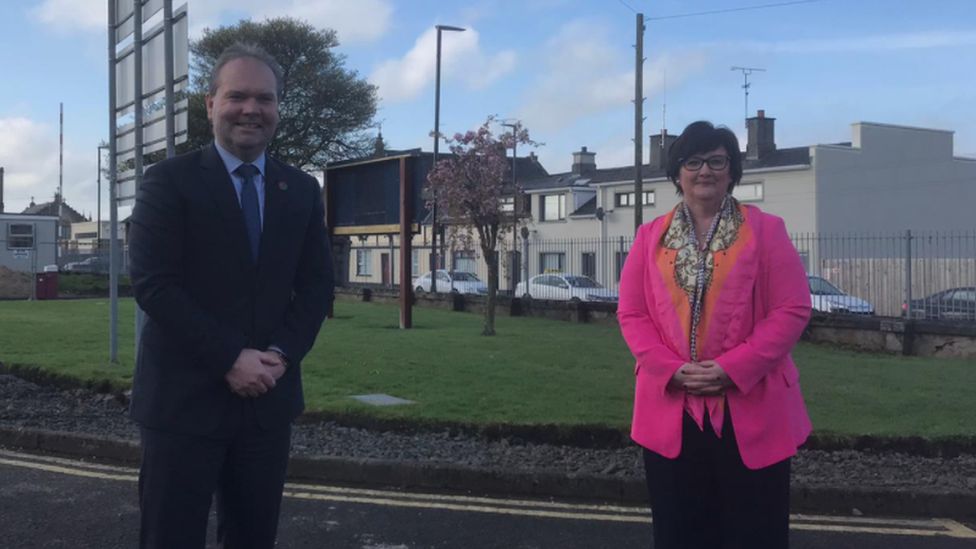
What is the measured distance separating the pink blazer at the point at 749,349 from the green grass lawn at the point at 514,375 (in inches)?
191

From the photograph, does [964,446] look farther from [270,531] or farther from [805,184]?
[805,184]

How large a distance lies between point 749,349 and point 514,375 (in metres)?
8.34

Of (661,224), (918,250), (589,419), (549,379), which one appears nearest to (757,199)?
(918,250)

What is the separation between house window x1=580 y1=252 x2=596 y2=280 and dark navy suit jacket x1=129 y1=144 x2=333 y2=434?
25086 millimetres

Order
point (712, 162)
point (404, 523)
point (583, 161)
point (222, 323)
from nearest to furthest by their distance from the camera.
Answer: point (222, 323) → point (712, 162) → point (404, 523) → point (583, 161)

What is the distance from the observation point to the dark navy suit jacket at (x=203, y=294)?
9.61ft

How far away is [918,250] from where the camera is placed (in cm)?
1923

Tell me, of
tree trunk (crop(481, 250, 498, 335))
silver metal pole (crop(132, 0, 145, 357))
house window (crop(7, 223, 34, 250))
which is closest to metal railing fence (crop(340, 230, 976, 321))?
tree trunk (crop(481, 250, 498, 335))

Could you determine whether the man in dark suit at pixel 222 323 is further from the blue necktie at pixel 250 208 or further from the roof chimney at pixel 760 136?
the roof chimney at pixel 760 136

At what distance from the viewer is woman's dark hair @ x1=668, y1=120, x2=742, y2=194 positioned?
374 cm

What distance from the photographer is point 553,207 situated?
52.4 metres

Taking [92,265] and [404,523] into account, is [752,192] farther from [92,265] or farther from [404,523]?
[404,523]

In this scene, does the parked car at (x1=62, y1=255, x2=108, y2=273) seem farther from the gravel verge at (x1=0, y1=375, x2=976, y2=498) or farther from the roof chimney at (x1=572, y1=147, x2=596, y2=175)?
the gravel verge at (x1=0, y1=375, x2=976, y2=498)

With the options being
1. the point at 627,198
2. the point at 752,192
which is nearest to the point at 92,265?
the point at 627,198
